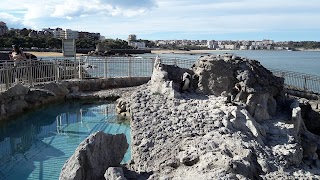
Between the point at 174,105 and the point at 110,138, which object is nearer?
the point at 110,138

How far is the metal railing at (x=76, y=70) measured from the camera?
16.5 meters

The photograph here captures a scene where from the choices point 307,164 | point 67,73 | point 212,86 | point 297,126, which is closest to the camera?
point 307,164

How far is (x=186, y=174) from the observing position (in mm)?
5605

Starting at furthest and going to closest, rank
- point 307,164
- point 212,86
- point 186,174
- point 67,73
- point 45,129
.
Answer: point 67,73 < point 45,129 < point 212,86 < point 307,164 < point 186,174

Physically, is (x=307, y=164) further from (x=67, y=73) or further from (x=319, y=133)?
(x=67, y=73)

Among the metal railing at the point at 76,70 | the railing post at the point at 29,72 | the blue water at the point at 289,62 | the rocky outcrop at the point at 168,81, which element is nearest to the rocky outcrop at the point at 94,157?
the rocky outcrop at the point at 168,81

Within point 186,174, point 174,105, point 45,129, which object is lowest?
point 45,129

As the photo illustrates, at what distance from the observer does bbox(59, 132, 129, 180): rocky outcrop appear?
18.4ft

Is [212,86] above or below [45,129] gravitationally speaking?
above

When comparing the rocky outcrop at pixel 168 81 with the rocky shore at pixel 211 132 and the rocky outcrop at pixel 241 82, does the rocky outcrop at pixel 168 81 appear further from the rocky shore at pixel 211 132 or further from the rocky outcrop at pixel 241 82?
the rocky outcrop at pixel 241 82

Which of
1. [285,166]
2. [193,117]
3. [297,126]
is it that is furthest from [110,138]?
[297,126]

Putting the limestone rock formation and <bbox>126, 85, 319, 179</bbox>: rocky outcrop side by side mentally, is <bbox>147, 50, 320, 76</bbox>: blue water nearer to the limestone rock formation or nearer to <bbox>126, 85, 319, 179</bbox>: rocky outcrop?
the limestone rock formation

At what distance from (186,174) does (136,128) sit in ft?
8.71

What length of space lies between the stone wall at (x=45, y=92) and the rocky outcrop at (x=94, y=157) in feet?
Answer: 29.2
